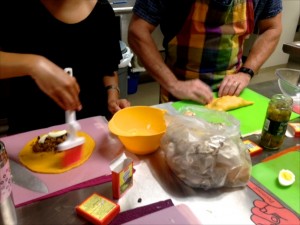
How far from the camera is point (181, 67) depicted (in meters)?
1.31

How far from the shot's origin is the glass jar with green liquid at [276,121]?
2.65 ft

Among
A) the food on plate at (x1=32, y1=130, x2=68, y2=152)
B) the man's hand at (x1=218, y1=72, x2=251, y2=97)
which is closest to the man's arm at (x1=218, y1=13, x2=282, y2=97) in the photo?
the man's hand at (x1=218, y1=72, x2=251, y2=97)

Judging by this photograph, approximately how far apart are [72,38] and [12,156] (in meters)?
0.50

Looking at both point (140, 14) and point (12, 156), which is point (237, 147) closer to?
point (12, 156)

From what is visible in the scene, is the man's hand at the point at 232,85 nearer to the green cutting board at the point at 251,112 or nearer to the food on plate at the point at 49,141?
the green cutting board at the point at 251,112

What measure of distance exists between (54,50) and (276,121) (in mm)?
790

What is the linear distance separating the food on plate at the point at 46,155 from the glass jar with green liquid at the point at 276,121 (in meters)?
0.50

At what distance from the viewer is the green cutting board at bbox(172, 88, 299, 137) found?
0.98 m

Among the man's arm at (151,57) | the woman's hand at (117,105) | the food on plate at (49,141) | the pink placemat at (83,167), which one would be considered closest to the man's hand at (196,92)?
the man's arm at (151,57)

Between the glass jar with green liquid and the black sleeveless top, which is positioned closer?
the glass jar with green liquid

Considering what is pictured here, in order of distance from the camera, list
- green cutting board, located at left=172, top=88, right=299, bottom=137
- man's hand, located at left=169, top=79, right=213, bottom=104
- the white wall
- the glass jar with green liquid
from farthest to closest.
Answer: the white wall, man's hand, located at left=169, top=79, right=213, bottom=104, green cutting board, located at left=172, top=88, right=299, bottom=137, the glass jar with green liquid

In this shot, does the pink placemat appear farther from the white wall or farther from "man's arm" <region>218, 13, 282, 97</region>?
the white wall

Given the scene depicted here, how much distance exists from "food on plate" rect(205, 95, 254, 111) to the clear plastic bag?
0.32 metres

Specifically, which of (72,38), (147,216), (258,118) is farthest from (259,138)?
(72,38)
